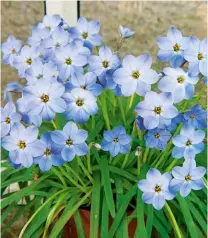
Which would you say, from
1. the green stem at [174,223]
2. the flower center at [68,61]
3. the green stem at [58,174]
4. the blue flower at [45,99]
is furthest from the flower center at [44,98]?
the green stem at [174,223]

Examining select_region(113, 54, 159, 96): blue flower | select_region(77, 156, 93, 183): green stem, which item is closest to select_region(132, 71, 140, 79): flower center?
select_region(113, 54, 159, 96): blue flower

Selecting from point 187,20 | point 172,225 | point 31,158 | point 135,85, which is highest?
point 187,20

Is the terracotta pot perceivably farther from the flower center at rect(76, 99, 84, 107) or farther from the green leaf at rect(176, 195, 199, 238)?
the flower center at rect(76, 99, 84, 107)

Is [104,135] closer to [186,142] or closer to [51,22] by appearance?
[186,142]

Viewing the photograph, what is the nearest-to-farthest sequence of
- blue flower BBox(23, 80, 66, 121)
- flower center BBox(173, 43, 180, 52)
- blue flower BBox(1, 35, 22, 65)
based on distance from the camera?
blue flower BBox(23, 80, 66, 121) < flower center BBox(173, 43, 180, 52) < blue flower BBox(1, 35, 22, 65)

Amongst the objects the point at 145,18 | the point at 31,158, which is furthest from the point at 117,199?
the point at 145,18

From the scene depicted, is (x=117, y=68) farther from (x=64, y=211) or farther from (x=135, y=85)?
(x=64, y=211)

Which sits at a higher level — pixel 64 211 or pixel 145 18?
pixel 145 18
